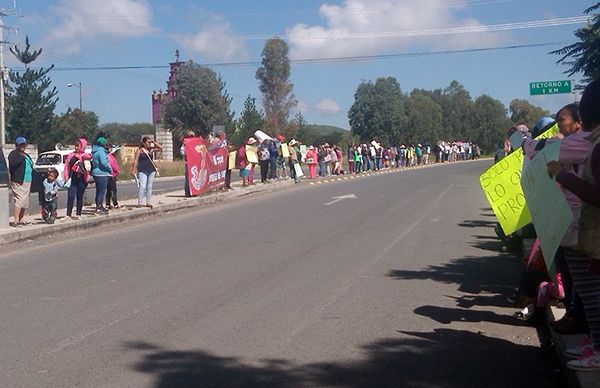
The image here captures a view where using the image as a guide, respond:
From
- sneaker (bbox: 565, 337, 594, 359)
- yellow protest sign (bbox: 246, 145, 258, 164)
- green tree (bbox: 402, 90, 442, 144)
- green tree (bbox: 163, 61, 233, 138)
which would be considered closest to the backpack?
yellow protest sign (bbox: 246, 145, 258, 164)

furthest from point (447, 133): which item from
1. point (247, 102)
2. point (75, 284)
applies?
point (75, 284)

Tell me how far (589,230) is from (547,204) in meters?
0.80

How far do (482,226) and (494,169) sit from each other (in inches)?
292

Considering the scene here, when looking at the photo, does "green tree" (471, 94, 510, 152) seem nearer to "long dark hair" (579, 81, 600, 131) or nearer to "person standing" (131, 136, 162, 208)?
"person standing" (131, 136, 162, 208)

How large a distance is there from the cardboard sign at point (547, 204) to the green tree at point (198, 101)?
181 ft

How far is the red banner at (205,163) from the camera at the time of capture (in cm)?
2195

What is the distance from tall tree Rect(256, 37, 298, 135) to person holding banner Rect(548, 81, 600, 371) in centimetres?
8075

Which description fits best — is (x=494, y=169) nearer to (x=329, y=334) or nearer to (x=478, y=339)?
(x=478, y=339)

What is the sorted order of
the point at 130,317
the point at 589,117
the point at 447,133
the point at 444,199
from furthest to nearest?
the point at 447,133 → the point at 444,199 → the point at 130,317 → the point at 589,117

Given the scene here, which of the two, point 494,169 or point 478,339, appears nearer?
point 478,339

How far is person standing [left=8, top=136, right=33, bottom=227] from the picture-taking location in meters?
15.0

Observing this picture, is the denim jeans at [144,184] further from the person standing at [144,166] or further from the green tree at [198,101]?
the green tree at [198,101]

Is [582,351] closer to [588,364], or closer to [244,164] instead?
[588,364]

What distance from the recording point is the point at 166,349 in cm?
661
